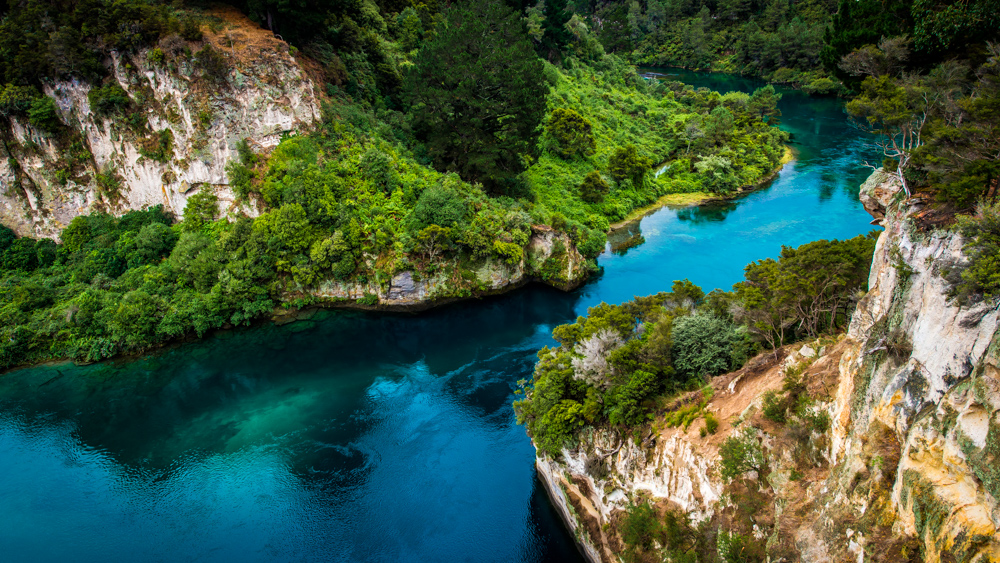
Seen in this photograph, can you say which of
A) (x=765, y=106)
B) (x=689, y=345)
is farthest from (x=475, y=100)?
→ (x=765, y=106)

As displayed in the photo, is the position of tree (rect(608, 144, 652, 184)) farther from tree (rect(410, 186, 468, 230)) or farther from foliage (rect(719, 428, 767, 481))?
foliage (rect(719, 428, 767, 481))

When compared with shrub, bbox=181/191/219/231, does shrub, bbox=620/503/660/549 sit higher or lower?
lower

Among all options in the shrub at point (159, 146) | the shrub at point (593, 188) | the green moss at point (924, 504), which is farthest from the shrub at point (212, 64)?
the green moss at point (924, 504)

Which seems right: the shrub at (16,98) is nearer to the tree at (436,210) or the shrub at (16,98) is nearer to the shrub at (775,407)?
the tree at (436,210)

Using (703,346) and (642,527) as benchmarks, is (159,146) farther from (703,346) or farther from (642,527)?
(642,527)

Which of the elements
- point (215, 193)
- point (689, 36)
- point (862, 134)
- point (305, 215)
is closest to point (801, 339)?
point (305, 215)

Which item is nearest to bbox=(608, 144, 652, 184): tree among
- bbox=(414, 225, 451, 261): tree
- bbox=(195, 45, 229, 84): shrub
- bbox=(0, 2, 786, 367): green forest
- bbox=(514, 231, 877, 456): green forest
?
bbox=(0, 2, 786, 367): green forest
